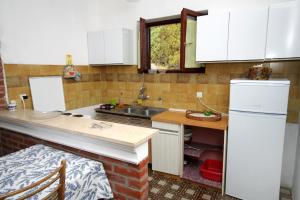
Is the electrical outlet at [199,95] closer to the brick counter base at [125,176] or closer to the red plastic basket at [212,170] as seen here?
the red plastic basket at [212,170]

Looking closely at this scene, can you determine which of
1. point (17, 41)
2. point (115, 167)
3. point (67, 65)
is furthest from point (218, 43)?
point (17, 41)

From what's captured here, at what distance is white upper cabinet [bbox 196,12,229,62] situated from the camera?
7.34 feet

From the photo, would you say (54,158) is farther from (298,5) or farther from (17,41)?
(298,5)

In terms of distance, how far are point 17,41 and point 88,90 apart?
1314mm

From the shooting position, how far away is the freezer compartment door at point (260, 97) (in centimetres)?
190

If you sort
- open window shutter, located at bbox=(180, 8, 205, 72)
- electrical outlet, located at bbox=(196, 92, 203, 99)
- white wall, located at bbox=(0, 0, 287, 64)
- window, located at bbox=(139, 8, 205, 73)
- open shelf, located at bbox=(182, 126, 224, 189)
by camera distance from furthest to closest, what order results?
window, located at bbox=(139, 8, 205, 73) → electrical outlet, located at bbox=(196, 92, 203, 99) → open shelf, located at bbox=(182, 126, 224, 189) → open window shutter, located at bbox=(180, 8, 205, 72) → white wall, located at bbox=(0, 0, 287, 64)

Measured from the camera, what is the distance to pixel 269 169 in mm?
2039

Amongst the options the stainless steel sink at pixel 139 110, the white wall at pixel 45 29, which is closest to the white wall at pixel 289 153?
the stainless steel sink at pixel 139 110

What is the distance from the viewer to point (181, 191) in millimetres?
2375

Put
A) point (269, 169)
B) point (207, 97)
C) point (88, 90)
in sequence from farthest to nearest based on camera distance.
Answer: point (88, 90) → point (207, 97) → point (269, 169)

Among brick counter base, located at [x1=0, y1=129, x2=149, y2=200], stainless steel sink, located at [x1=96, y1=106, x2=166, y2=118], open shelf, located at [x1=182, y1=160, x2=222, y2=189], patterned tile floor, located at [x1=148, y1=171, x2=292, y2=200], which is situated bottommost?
patterned tile floor, located at [x1=148, y1=171, x2=292, y2=200]

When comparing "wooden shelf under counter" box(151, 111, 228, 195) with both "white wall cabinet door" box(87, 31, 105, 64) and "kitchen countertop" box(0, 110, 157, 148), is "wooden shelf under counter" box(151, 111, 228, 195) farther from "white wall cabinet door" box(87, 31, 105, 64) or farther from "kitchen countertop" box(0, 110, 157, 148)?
"white wall cabinet door" box(87, 31, 105, 64)

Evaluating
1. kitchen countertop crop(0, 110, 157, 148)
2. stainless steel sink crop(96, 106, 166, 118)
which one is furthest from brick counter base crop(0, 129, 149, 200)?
stainless steel sink crop(96, 106, 166, 118)

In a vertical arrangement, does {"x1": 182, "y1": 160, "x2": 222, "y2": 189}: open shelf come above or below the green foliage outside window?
below
